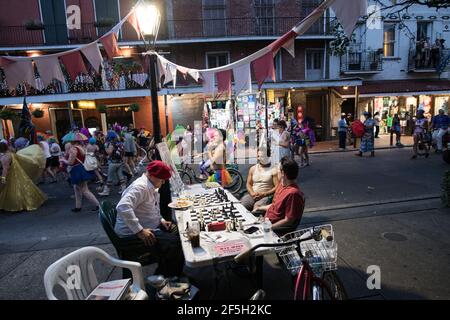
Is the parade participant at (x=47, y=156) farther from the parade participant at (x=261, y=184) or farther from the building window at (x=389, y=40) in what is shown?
the building window at (x=389, y=40)

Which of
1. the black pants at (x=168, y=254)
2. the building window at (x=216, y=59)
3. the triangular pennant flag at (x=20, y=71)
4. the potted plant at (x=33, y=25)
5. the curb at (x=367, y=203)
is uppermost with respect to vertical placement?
the potted plant at (x=33, y=25)

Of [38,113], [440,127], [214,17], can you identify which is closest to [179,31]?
[214,17]

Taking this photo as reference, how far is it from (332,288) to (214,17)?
1772cm

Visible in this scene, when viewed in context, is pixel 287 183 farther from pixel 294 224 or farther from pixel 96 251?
pixel 96 251

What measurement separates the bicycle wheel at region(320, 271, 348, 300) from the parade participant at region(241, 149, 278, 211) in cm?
204

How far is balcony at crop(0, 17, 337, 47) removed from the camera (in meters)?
16.3

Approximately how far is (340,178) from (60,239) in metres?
7.40

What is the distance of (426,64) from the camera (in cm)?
1825

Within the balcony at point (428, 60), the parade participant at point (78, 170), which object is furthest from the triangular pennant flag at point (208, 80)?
the balcony at point (428, 60)

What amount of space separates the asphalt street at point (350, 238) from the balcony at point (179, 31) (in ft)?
38.1

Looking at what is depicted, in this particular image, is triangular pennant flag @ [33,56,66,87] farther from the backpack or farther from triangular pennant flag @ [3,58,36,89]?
the backpack

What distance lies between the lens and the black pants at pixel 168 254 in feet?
10.7

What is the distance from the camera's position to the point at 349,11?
283cm
